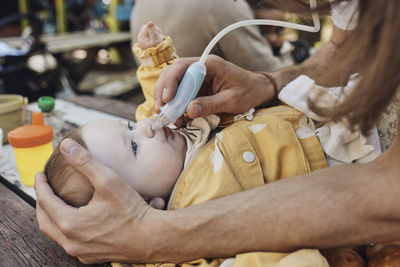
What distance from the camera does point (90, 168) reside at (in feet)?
2.72

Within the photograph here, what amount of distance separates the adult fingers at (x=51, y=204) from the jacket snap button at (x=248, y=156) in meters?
0.47

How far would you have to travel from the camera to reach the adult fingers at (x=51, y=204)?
820 millimetres

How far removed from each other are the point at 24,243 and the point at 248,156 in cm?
66

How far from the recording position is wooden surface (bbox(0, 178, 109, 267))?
0.87 meters

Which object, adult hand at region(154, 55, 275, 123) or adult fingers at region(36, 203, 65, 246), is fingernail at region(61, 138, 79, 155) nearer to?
adult fingers at region(36, 203, 65, 246)

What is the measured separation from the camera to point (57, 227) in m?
0.85

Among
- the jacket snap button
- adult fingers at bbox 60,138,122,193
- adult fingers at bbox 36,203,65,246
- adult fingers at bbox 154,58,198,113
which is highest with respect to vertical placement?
adult fingers at bbox 154,58,198,113

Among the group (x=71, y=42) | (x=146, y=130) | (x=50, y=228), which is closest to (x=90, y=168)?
(x=50, y=228)

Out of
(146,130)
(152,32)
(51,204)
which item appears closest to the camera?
(51,204)

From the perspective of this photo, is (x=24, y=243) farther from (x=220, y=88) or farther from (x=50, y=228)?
(x=220, y=88)

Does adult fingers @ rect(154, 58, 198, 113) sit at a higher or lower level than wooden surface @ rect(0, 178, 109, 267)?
higher

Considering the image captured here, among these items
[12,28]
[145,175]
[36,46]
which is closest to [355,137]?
[145,175]

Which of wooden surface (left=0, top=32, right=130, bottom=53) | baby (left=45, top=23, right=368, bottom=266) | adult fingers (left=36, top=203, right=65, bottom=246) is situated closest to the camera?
adult fingers (left=36, top=203, right=65, bottom=246)

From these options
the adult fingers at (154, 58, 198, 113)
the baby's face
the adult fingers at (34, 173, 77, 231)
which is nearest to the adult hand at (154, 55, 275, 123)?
the adult fingers at (154, 58, 198, 113)
